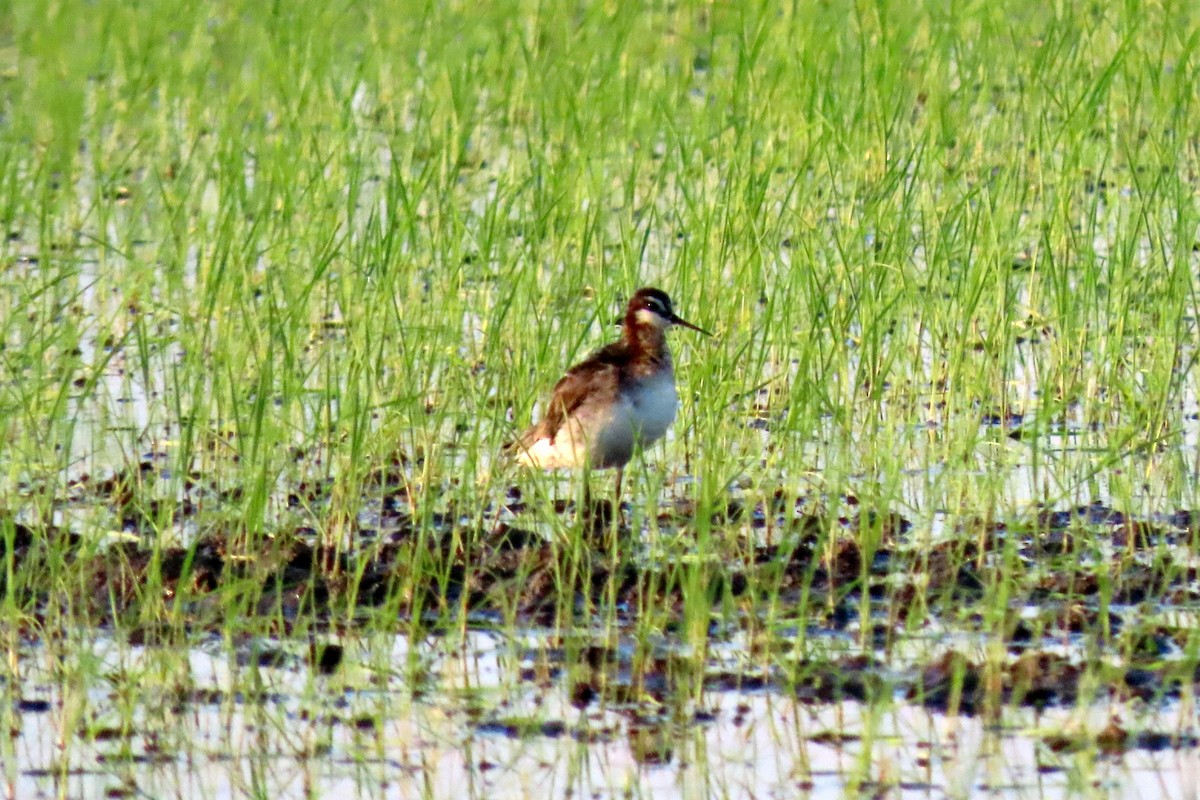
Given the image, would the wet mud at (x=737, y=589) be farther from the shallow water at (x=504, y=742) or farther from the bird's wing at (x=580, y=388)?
the bird's wing at (x=580, y=388)

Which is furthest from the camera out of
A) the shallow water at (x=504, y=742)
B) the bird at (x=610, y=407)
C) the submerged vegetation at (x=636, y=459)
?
the bird at (x=610, y=407)

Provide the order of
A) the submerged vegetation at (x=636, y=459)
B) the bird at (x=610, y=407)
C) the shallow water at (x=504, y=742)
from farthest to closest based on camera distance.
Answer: the bird at (x=610, y=407) < the submerged vegetation at (x=636, y=459) < the shallow water at (x=504, y=742)

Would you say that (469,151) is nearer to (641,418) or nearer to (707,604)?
(641,418)

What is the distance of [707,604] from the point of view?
5.94 metres

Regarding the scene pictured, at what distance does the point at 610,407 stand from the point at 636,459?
382 millimetres

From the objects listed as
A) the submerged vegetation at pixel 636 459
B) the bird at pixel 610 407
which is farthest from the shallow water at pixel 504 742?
the bird at pixel 610 407

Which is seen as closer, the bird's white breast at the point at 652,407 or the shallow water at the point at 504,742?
the shallow water at the point at 504,742

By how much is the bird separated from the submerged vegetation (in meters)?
0.13

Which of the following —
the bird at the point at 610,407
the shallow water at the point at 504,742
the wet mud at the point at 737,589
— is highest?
the bird at the point at 610,407

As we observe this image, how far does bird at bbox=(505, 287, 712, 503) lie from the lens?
7.66 metres

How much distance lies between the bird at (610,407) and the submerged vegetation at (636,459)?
5.3 inches

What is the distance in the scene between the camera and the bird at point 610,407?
7656 mm

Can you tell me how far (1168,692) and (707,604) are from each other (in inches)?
46.1

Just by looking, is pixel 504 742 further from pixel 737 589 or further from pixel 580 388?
pixel 580 388
